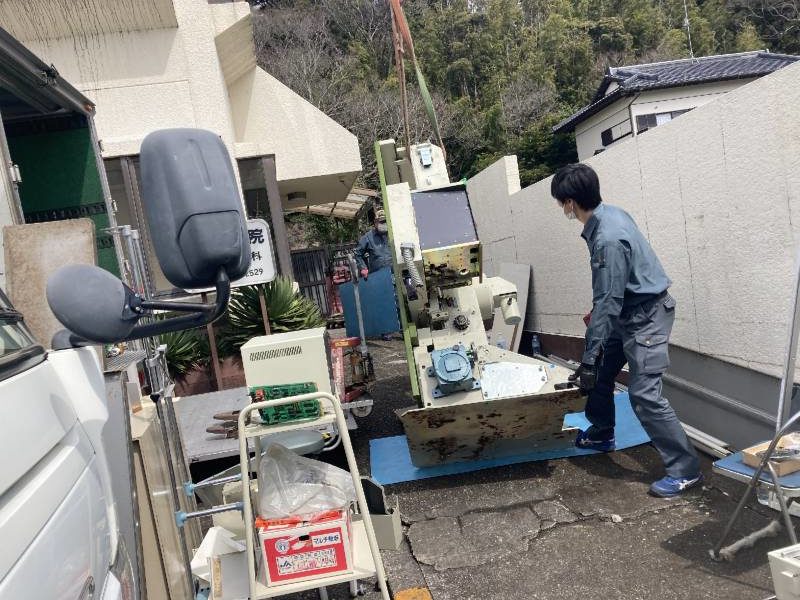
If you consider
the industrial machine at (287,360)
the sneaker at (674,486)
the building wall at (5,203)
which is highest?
the building wall at (5,203)

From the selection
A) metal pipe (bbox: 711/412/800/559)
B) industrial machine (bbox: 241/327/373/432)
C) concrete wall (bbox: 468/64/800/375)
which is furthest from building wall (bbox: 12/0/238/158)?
metal pipe (bbox: 711/412/800/559)

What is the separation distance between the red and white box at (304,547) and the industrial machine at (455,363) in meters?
1.29

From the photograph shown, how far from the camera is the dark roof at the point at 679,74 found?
1684 centimetres

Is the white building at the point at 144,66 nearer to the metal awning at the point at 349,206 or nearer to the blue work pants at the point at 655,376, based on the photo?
the blue work pants at the point at 655,376

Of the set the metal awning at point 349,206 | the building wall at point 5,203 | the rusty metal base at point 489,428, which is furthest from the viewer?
A: the metal awning at point 349,206

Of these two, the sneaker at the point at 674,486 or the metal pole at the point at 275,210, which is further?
the metal pole at the point at 275,210

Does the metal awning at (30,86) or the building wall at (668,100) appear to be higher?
the building wall at (668,100)

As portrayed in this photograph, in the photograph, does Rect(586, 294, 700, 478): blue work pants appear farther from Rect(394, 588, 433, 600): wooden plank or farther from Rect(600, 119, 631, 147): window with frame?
Rect(600, 119, 631, 147): window with frame

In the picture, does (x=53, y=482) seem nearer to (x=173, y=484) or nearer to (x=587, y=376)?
(x=173, y=484)

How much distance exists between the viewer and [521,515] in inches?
142

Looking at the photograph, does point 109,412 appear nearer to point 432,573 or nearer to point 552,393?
point 432,573

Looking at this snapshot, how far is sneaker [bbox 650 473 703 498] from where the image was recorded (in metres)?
3.56

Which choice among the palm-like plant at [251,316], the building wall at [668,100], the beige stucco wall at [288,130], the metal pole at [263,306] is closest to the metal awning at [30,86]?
the metal pole at [263,306]

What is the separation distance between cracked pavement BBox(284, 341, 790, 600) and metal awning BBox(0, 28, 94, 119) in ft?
9.67
